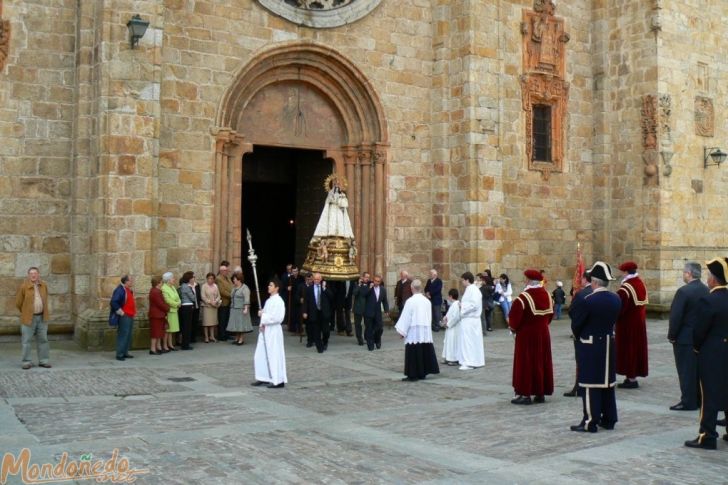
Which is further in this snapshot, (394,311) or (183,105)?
(394,311)

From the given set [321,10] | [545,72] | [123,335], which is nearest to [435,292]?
[321,10]

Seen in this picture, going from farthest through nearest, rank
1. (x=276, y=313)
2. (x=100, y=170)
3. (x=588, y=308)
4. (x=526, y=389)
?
(x=100, y=170)
(x=276, y=313)
(x=526, y=389)
(x=588, y=308)

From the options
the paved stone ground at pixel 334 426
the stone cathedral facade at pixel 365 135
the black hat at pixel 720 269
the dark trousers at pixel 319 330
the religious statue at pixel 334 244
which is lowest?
the paved stone ground at pixel 334 426

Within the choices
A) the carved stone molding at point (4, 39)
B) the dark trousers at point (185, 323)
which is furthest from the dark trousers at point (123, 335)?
the carved stone molding at point (4, 39)

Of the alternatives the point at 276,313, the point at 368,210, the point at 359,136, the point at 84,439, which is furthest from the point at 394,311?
the point at 84,439

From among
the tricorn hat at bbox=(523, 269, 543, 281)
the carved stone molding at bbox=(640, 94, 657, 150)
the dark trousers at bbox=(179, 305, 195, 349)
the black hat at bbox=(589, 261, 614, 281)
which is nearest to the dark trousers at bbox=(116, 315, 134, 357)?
the dark trousers at bbox=(179, 305, 195, 349)

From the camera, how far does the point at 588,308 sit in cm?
894

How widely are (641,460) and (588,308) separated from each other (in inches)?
81.5

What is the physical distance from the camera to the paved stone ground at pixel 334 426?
696cm

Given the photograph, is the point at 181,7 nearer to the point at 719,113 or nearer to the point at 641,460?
the point at 641,460

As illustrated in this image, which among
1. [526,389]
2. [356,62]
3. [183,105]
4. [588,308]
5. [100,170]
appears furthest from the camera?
[356,62]

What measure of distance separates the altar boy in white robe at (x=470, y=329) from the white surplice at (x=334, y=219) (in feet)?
13.2

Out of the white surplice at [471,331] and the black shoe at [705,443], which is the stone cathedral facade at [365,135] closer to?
the white surplice at [471,331]

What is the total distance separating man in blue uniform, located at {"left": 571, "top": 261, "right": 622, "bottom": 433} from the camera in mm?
8633
